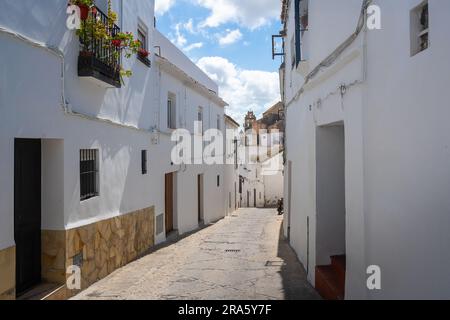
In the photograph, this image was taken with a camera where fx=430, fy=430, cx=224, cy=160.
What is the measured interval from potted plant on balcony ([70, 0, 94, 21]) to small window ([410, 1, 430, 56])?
4784mm

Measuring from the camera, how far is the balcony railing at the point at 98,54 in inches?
266

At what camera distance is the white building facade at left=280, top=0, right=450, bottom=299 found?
3.26m

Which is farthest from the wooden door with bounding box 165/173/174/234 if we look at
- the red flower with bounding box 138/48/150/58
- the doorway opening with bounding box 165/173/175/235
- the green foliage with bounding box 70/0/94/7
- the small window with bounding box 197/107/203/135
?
the green foliage with bounding box 70/0/94/7

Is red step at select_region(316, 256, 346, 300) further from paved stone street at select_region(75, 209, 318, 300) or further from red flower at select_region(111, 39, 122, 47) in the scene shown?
red flower at select_region(111, 39, 122, 47)

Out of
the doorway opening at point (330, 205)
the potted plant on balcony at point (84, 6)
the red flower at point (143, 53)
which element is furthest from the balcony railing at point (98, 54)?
the doorway opening at point (330, 205)

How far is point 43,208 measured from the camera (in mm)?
6250

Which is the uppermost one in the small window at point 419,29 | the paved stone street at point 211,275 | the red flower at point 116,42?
the red flower at point 116,42

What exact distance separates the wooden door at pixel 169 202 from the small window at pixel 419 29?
998 cm

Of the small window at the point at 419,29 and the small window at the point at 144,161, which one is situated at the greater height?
the small window at the point at 419,29

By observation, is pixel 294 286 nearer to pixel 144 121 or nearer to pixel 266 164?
pixel 144 121

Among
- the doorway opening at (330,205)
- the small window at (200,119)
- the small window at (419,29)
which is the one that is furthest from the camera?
the small window at (200,119)

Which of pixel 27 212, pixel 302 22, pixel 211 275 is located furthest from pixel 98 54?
pixel 302 22

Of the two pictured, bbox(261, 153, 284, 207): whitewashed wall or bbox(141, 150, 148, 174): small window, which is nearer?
bbox(141, 150, 148, 174): small window

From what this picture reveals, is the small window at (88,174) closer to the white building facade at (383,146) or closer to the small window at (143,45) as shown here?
the small window at (143,45)
